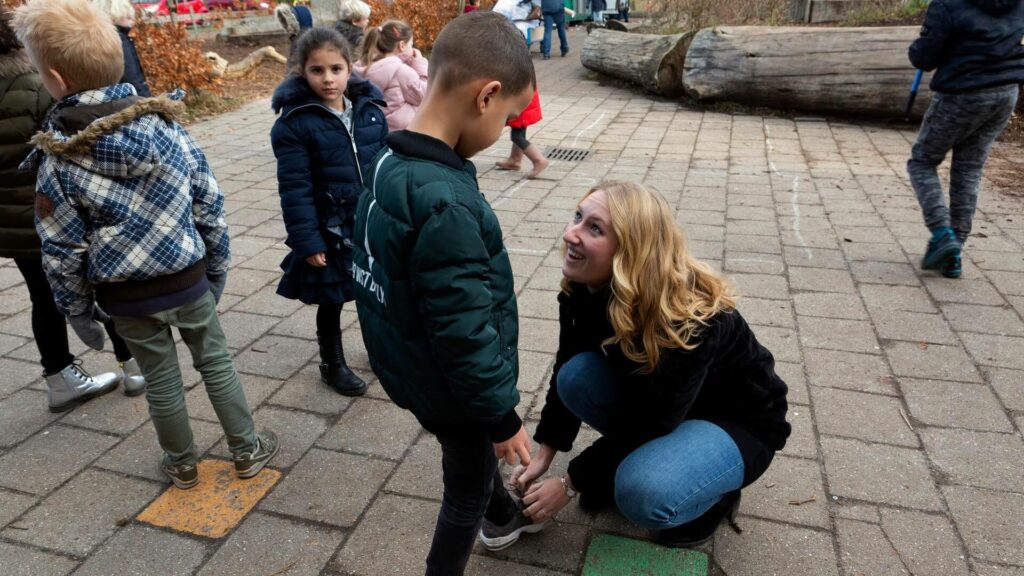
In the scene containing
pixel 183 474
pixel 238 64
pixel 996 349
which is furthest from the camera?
pixel 238 64

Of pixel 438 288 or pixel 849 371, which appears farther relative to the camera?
pixel 849 371

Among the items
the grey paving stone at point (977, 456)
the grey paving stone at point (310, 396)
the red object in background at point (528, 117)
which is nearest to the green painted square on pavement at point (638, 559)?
the grey paving stone at point (977, 456)

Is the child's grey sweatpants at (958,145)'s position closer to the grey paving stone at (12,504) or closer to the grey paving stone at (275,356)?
the grey paving stone at (275,356)

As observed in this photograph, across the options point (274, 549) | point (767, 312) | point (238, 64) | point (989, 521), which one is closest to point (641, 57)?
point (238, 64)

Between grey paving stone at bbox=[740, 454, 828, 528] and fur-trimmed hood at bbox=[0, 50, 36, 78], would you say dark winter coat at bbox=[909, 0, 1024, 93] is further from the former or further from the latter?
fur-trimmed hood at bbox=[0, 50, 36, 78]

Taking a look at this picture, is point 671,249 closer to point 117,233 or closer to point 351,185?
point 351,185

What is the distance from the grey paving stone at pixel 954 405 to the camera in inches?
117

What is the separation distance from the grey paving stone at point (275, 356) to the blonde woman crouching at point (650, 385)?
1475mm

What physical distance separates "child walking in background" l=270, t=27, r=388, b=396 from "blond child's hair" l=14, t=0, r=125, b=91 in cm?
74

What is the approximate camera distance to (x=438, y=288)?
163cm

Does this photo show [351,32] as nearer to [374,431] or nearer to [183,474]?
[374,431]

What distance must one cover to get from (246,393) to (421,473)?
1025mm

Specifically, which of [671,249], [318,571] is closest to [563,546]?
[318,571]

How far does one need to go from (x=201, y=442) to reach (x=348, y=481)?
0.70 metres
